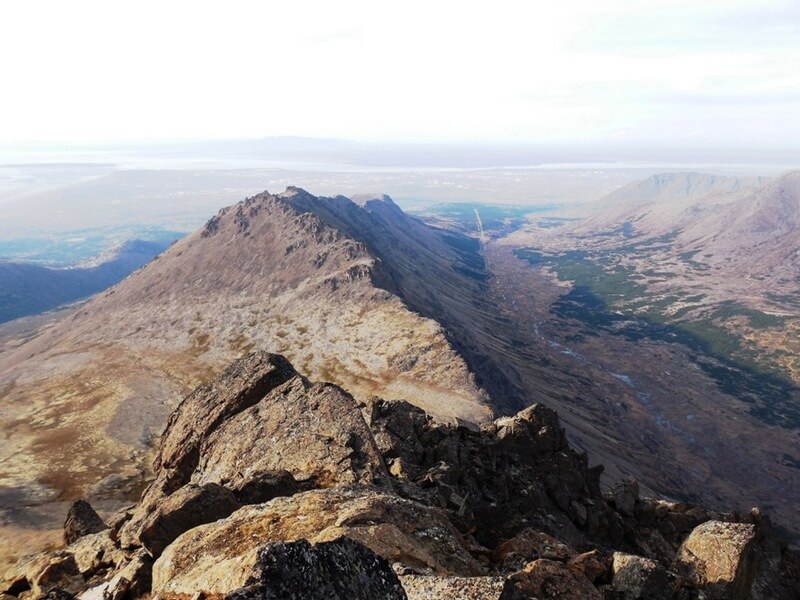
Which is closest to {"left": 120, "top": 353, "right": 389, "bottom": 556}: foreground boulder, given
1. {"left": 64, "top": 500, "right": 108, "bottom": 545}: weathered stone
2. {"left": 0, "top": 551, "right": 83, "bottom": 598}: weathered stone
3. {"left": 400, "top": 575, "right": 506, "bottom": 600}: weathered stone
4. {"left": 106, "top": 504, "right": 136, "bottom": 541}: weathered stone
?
{"left": 106, "top": 504, "right": 136, "bottom": 541}: weathered stone

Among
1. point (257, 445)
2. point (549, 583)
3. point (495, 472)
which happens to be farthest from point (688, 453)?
point (549, 583)

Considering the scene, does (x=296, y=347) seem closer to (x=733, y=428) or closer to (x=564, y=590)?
(x=564, y=590)

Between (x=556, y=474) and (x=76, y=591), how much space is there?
1495 inches

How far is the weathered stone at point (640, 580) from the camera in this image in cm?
2392

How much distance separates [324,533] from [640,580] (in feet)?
52.1

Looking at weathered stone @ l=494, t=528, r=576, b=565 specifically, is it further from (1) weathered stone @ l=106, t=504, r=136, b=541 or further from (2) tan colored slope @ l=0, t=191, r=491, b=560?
(2) tan colored slope @ l=0, t=191, r=491, b=560

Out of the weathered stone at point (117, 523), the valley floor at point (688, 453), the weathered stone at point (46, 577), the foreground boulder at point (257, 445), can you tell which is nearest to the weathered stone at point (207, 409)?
the foreground boulder at point (257, 445)

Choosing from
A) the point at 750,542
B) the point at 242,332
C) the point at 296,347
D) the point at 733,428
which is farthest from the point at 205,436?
the point at 733,428

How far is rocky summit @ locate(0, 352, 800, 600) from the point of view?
18188 millimetres

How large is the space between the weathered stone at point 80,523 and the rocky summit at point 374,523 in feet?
0.55

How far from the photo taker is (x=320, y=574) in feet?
48.1

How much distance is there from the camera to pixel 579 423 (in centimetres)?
14575

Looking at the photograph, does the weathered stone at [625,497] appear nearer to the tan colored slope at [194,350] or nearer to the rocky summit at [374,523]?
the rocky summit at [374,523]

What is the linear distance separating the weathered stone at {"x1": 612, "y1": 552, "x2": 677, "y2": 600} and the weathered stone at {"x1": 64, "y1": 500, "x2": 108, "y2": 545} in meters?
40.1
